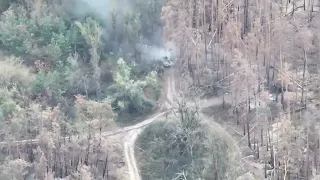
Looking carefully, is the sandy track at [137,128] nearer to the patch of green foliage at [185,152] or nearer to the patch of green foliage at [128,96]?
the patch of green foliage at [185,152]

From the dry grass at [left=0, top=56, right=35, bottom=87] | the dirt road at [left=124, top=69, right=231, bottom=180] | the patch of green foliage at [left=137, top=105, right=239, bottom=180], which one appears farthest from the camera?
the dry grass at [left=0, top=56, right=35, bottom=87]

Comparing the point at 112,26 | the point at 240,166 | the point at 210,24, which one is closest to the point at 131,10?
the point at 112,26

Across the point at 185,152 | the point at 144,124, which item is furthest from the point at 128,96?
the point at 185,152

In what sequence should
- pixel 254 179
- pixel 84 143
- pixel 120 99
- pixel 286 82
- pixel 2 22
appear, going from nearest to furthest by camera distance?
pixel 254 179
pixel 84 143
pixel 286 82
pixel 120 99
pixel 2 22

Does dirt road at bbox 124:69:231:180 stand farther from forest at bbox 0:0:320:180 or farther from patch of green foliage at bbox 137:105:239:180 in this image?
patch of green foliage at bbox 137:105:239:180

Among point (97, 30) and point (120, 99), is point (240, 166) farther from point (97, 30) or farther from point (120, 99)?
point (97, 30)

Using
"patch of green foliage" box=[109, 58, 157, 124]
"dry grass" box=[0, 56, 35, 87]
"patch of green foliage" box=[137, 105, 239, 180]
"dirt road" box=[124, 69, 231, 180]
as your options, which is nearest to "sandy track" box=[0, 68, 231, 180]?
"dirt road" box=[124, 69, 231, 180]

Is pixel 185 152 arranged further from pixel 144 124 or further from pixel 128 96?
pixel 128 96

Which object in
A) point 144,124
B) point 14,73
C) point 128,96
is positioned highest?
point 14,73
